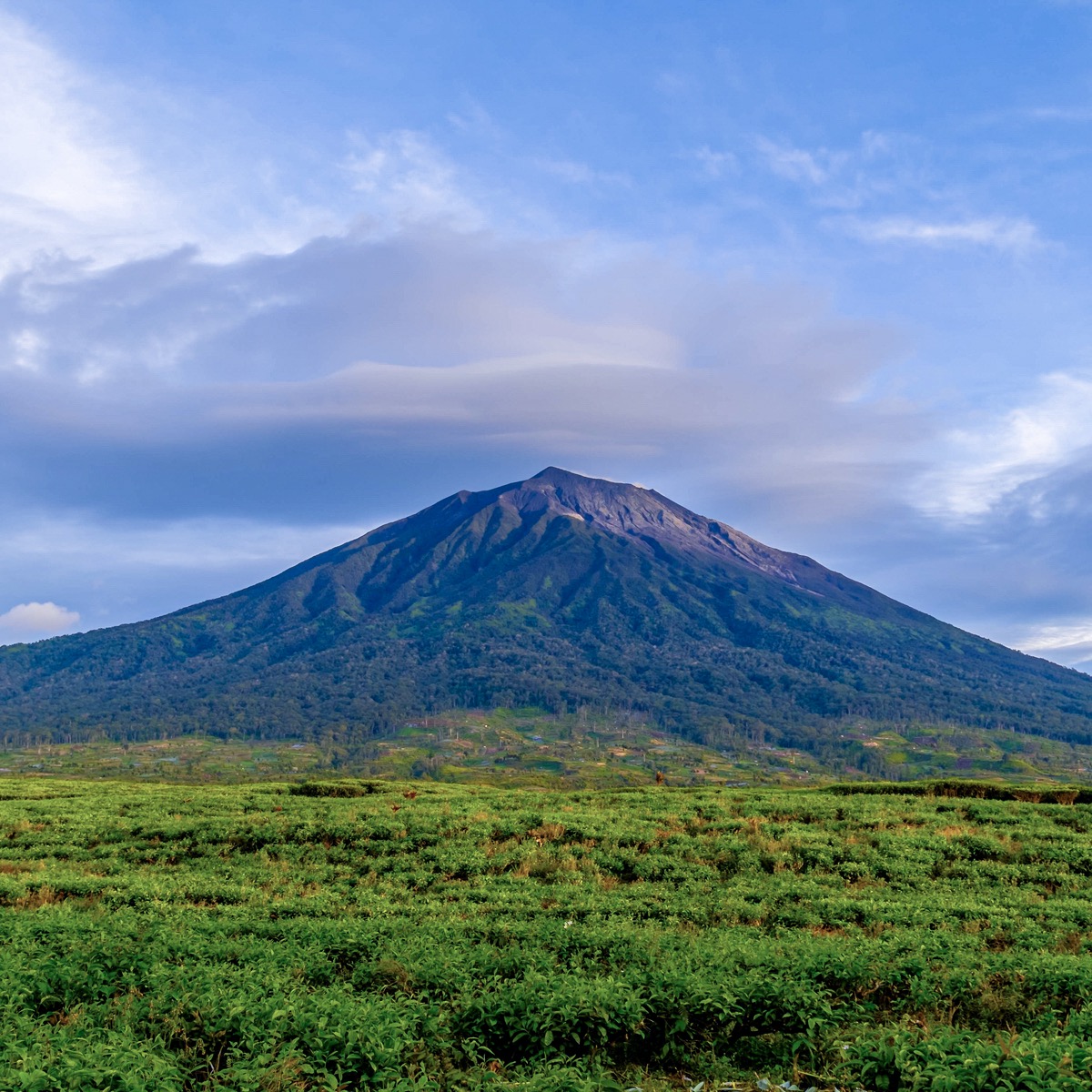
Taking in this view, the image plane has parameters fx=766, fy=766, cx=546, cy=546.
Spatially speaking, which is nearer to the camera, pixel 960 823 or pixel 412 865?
pixel 412 865

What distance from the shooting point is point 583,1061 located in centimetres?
1191

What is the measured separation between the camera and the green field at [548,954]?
11664mm

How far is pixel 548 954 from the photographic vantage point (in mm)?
16281

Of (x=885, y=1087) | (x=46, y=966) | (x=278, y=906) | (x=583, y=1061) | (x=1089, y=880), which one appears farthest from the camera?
(x=1089, y=880)

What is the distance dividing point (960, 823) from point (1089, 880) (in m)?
7.63

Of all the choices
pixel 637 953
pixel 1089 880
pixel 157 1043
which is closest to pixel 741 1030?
pixel 637 953

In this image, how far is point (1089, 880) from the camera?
80.5 ft

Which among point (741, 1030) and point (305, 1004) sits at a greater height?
point (305, 1004)

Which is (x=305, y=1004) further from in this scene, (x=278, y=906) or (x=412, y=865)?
(x=412, y=865)

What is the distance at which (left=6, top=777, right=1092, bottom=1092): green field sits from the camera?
38.3 ft

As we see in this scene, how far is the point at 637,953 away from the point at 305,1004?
7.02 meters

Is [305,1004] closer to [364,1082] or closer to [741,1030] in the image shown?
[364,1082]

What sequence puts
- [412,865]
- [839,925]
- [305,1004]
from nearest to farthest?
[305,1004] → [839,925] → [412,865]

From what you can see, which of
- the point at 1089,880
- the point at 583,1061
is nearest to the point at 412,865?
the point at 583,1061
